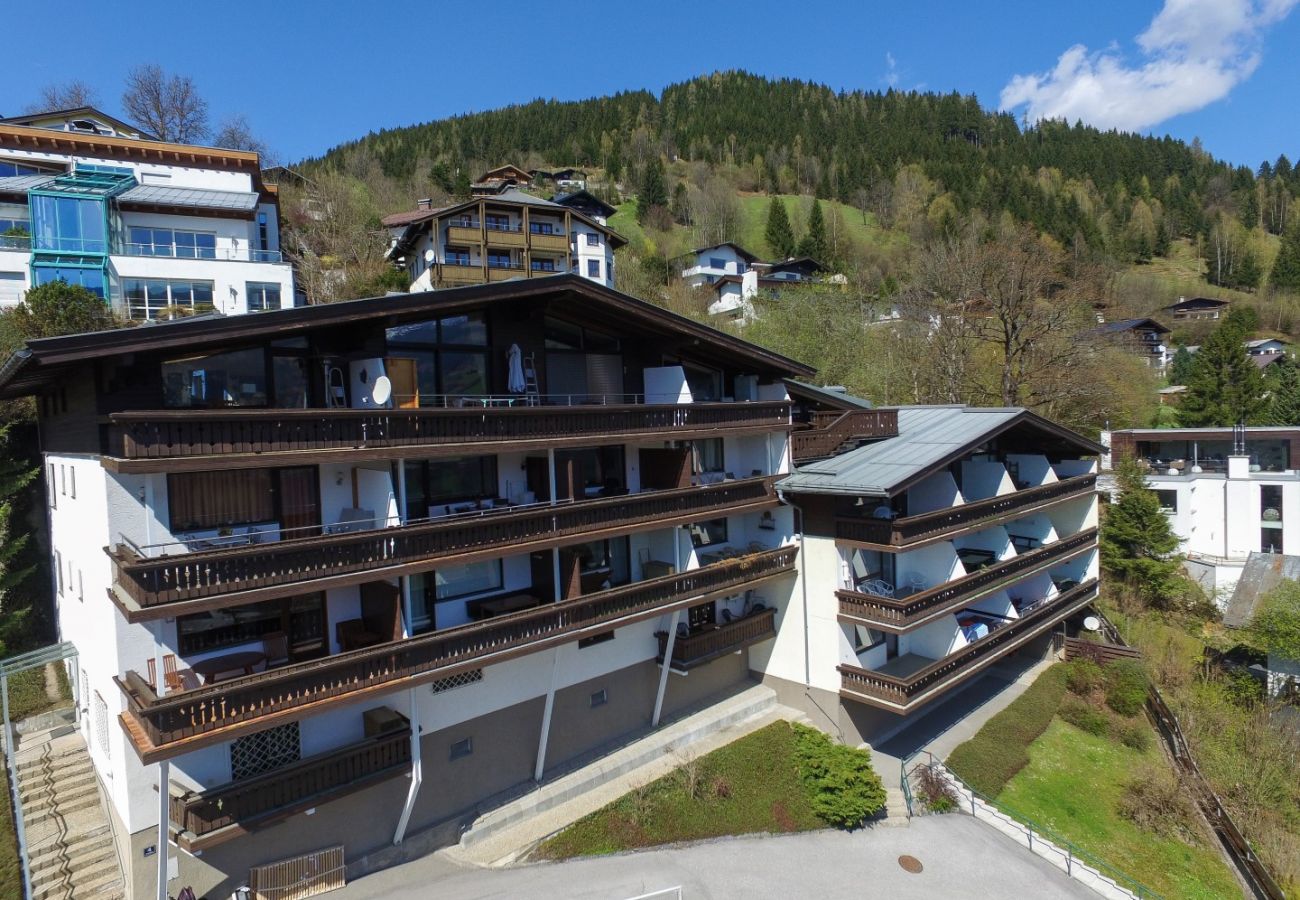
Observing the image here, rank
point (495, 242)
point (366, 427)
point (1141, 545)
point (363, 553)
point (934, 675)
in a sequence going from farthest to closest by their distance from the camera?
1. point (495, 242)
2. point (1141, 545)
3. point (934, 675)
4. point (366, 427)
5. point (363, 553)

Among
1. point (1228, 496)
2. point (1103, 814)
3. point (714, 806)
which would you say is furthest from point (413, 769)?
point (1228, 496)

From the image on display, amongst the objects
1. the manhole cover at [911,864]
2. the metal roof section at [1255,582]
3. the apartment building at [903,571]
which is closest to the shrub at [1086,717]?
the apartment building at [903,571]

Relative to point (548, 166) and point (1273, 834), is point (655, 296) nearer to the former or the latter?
point (1273, 834)

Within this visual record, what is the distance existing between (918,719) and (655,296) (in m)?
38.8

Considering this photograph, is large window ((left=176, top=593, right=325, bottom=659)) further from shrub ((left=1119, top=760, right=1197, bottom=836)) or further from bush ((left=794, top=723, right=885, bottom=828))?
shrub ((left=1119, top=760, right=1197, bottom=836))

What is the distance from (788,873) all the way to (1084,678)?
16.8 m

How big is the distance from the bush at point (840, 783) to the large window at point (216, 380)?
52.8ft

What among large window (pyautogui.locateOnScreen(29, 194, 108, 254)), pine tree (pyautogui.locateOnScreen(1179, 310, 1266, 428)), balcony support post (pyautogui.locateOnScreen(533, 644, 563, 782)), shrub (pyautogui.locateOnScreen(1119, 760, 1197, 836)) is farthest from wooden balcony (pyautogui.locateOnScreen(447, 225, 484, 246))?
pine tree (pyautogui.locateOnScreen(1179, 310, 1266, 428))

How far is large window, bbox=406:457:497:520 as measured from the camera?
16.0 meters

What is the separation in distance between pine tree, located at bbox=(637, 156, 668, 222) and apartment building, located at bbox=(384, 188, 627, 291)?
139ft

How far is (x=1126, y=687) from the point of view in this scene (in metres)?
26.3

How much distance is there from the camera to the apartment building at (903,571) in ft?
66.1

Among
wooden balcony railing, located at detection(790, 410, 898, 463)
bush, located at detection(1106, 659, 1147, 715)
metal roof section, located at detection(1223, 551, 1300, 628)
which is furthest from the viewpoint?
metal roof section, located at detection(1223, 551, 1300, 628)

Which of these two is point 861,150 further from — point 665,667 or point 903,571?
point 665,667
